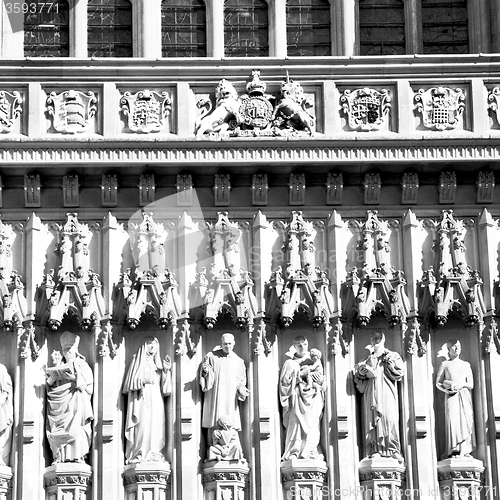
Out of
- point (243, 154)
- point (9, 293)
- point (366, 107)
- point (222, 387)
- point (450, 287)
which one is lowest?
point (222, 387)

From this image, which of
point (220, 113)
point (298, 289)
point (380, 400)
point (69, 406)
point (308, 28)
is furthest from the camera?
point (308, 28)

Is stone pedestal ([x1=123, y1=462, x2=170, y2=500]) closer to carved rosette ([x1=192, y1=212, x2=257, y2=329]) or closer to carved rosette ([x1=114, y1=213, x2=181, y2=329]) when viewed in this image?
carved rosette ([x1=114, y1=213, x2=181, y2=329])

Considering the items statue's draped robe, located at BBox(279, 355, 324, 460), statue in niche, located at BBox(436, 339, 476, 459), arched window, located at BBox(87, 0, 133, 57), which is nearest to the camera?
statue's draped robe, located at BBox(279, 355, 324, 460)

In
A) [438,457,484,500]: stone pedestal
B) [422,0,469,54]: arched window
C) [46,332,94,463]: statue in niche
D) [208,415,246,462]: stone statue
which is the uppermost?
[422,0,469,54]: arched window

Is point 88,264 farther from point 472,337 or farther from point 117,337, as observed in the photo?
point 472,337

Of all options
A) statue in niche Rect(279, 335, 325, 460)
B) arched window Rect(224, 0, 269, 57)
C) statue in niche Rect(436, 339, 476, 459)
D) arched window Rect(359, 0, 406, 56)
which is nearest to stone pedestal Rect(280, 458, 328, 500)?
statue in niche Rect(279, 335, 325, 460)

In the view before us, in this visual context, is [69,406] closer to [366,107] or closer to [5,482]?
[5,482]

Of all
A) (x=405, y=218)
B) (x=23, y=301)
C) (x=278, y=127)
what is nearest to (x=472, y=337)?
(x=405, y=218)

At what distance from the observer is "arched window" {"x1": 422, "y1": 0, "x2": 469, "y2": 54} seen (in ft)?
116

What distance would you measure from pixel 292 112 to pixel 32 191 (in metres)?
4.20

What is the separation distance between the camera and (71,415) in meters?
31.4

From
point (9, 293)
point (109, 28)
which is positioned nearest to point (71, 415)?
point (9, 293)

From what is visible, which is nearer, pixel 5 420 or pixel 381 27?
pixel 5 420

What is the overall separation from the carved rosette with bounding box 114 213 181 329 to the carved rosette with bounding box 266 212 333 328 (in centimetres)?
149
